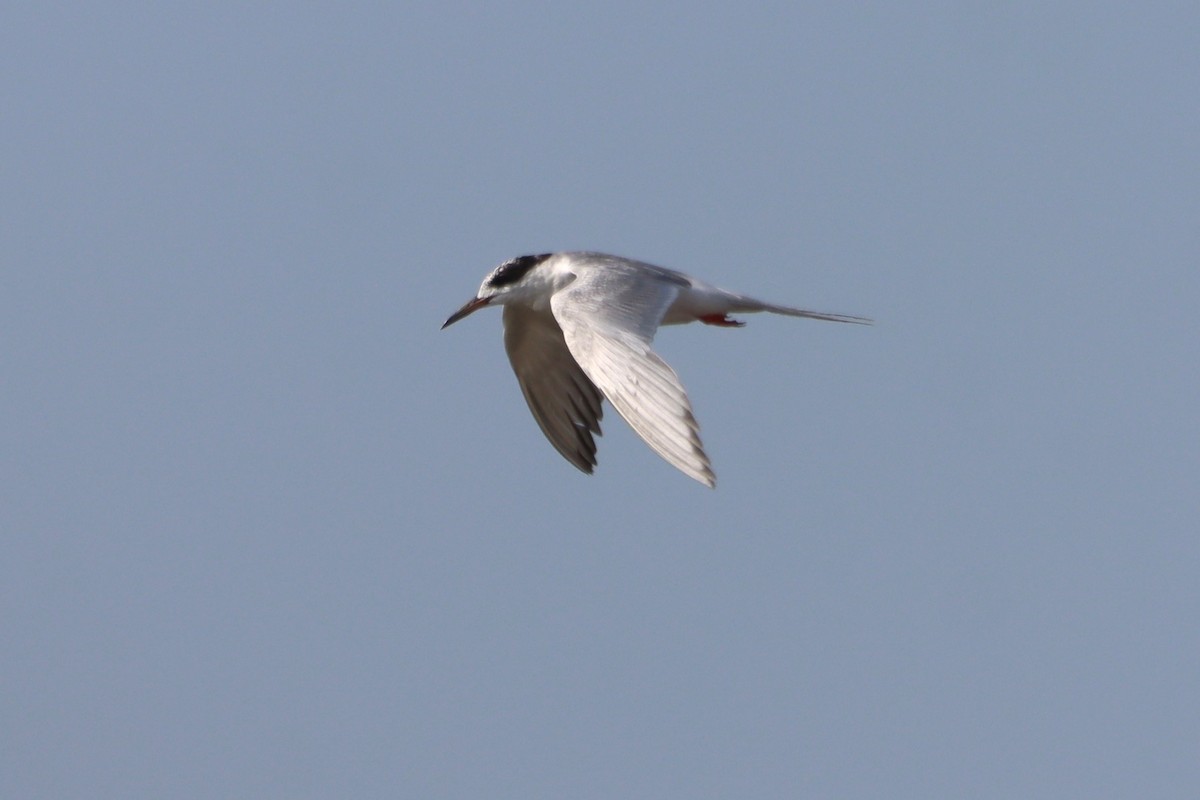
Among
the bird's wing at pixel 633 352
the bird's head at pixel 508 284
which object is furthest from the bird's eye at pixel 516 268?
the bird's wing at pixel 633 352

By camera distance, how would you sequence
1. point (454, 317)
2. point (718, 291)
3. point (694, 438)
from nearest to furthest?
point (694, 438)
point (718, 291)
point (454, 317)

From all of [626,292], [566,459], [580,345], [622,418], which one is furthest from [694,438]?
[566,459]

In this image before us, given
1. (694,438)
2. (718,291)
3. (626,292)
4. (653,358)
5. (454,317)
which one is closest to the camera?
(694,438)

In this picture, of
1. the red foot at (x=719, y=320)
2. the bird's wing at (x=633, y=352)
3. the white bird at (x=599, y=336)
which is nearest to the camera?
the bird's wing at (x=633, y=352)

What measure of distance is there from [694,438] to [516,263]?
4046 mm

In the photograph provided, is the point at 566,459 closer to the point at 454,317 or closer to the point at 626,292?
the point at 454,317

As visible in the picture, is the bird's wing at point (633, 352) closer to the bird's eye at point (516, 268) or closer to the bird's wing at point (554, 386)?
the bird's eye at point (516, 268)

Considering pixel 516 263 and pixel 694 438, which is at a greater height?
pixel 516 263

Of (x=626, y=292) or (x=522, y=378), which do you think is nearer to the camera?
(x=626, y=292)

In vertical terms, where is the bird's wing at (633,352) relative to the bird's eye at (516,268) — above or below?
below

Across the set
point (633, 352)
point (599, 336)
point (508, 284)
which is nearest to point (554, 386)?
point (508, 284)

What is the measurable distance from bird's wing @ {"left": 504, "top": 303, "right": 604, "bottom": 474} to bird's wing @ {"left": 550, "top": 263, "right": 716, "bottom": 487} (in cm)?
128

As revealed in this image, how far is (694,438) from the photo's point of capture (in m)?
7.46

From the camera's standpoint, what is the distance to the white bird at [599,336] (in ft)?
25.2
